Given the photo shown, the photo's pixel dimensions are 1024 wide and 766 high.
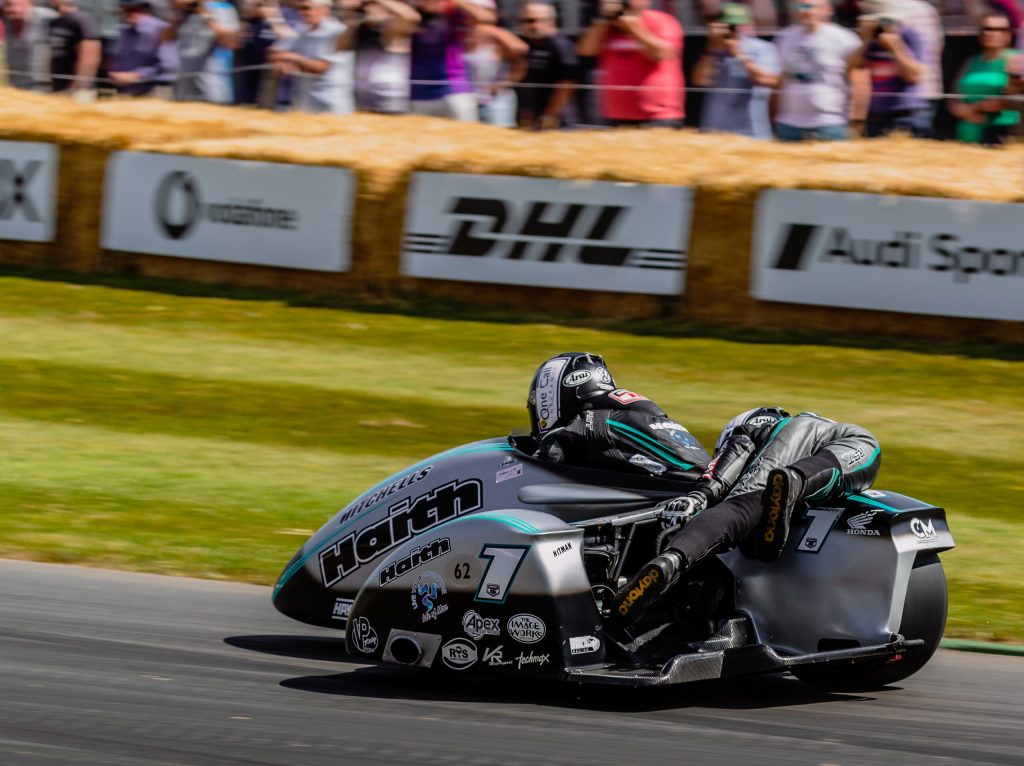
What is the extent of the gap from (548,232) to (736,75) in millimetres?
2159

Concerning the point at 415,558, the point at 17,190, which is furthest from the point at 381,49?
the point at 415,558

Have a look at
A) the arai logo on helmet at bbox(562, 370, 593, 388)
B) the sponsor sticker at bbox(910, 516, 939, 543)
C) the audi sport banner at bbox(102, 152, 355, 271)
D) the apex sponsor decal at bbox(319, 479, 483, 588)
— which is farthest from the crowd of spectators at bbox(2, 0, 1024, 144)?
the apex sponsor decal at bbox(319, 479, 483, 588)

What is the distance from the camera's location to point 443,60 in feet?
52.5

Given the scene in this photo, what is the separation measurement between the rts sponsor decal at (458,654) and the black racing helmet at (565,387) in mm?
1043

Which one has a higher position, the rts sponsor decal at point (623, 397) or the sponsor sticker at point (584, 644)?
the rts sponsor decal at point (623, 397)

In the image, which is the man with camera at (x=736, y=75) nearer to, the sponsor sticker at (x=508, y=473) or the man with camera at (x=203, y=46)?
the man with camera at (x=203, y=46)

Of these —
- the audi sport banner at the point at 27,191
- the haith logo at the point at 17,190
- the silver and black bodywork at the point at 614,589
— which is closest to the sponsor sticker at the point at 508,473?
the silver and black bodywork at the point at 614,589

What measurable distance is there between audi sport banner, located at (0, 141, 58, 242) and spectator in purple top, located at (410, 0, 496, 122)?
372 cm

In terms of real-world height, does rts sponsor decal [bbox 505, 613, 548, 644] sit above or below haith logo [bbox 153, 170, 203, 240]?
above

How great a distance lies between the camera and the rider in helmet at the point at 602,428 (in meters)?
6.38

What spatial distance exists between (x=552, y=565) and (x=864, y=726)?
1.21 m

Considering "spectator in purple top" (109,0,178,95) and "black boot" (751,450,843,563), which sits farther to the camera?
"spectator in purple top" (109,0,178,95)

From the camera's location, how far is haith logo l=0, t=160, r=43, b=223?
16812mm

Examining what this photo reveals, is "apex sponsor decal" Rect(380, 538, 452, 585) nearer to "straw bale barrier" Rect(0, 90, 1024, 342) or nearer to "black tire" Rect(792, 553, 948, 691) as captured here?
"black tire" Rect(792, 553, 948, 691)
